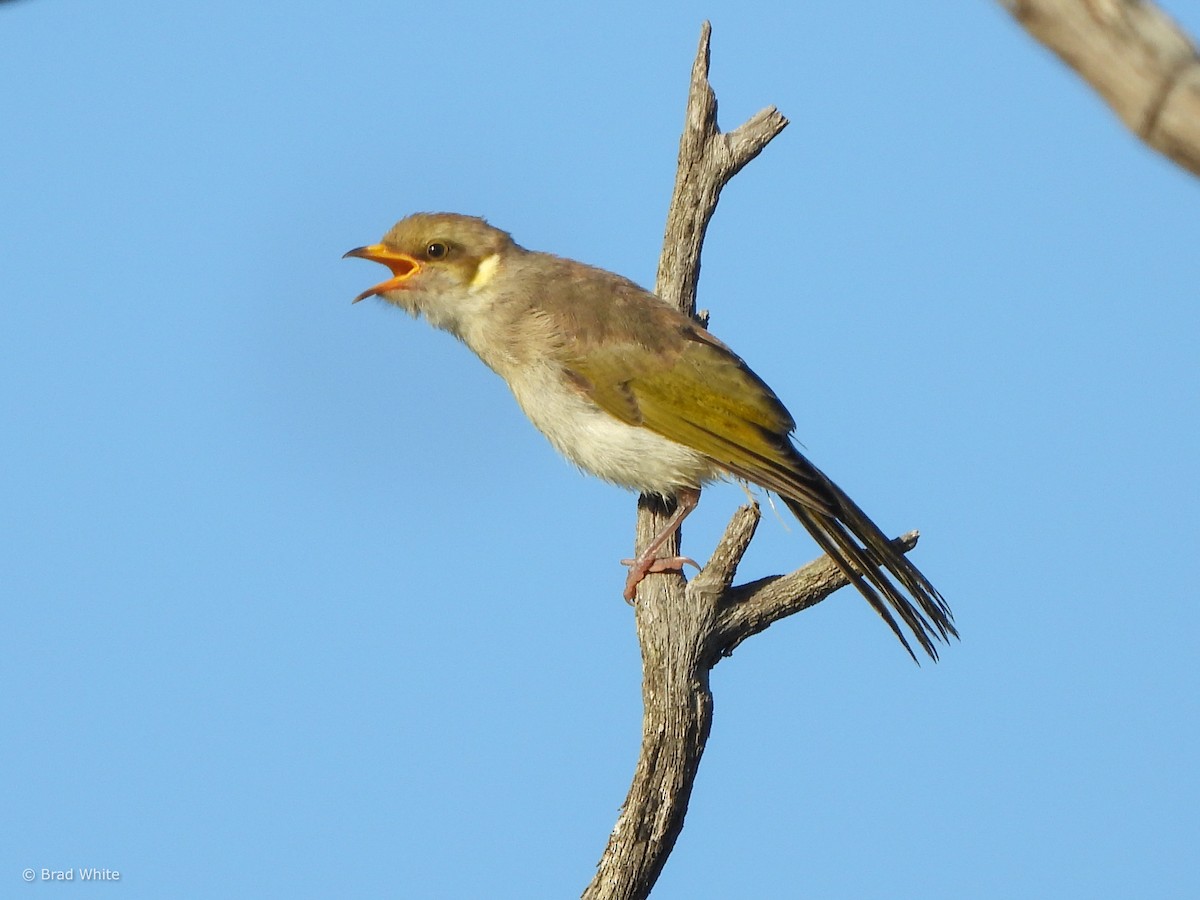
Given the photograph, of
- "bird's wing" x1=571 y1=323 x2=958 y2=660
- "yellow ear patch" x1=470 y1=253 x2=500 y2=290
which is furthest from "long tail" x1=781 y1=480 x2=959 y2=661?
"yellow ear patch" x1=470 y1=253 x2=500 y2=290

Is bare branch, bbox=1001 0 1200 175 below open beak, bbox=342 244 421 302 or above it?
below

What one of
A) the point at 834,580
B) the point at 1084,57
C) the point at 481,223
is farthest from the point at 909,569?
A: the point at 1084,57

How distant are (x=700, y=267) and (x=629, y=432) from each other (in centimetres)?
154

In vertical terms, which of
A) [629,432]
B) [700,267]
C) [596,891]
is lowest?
[596,891]

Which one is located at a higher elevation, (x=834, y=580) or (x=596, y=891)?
(x=834, y=580)

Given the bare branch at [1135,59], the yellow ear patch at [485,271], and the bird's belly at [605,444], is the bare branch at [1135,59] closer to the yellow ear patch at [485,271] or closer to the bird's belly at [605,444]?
the bird's belly at [605,444]

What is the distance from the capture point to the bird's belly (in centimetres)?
817

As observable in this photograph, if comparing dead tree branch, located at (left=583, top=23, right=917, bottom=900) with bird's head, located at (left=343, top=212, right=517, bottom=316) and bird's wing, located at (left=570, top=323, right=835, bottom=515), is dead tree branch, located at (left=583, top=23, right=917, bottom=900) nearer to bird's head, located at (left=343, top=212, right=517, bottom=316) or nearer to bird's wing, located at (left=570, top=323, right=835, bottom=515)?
bird's wing, located at (left=570, top=323, right=835, bottom=515)

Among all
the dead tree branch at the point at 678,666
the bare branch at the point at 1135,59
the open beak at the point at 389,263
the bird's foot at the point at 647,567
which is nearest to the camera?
the bare branch at the point at 1135,59

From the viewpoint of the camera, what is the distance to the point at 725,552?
721cm

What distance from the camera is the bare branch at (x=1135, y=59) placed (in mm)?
3078

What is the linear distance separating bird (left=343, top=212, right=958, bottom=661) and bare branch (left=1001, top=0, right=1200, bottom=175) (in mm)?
Result: 4335

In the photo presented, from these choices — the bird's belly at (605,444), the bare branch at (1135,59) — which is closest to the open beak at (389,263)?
the bird's belly at (605,444)

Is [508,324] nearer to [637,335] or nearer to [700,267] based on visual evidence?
[637,335]
